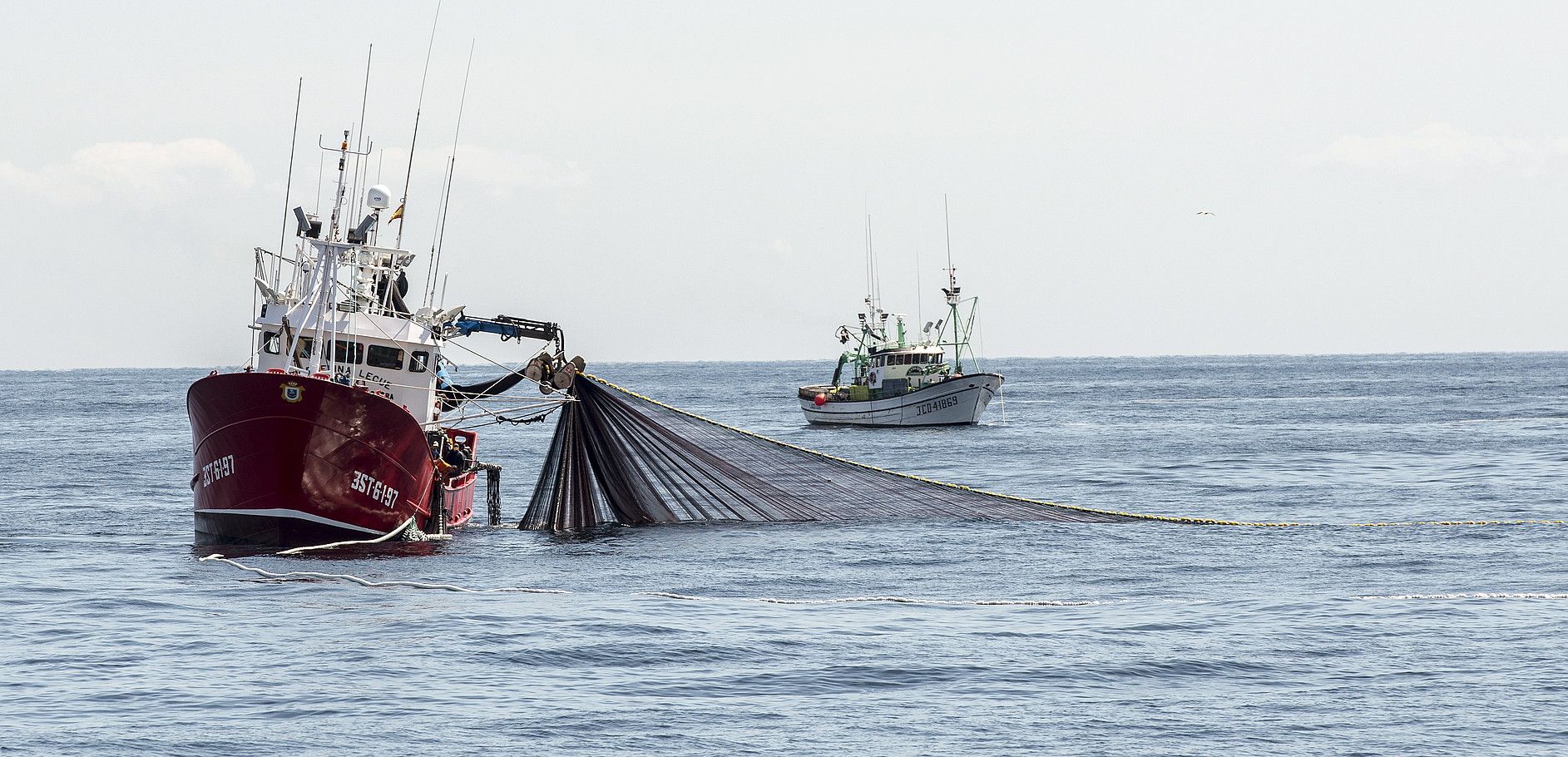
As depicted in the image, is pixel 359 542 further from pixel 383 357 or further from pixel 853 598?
pixel 853 598

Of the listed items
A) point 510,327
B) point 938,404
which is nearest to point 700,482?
point 510,327

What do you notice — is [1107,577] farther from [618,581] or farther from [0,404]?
[0,404]

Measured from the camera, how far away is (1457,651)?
15.4m

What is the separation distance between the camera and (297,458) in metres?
21.0

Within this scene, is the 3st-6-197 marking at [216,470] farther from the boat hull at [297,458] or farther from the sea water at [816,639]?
the sea water at [816,639]

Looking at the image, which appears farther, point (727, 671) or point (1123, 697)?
point (727, 671)

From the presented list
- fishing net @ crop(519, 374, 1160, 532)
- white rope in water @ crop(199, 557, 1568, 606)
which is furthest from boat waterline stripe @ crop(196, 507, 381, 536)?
fishing net @ crop(519, 374, 1160, 532)

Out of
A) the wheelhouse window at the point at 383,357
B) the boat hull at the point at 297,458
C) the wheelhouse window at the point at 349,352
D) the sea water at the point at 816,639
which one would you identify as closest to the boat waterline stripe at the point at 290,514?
the boat hull at the point at 297,458

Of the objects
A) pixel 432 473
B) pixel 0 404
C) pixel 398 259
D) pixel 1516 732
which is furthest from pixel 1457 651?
pixel 0 404

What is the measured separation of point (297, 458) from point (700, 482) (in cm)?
669

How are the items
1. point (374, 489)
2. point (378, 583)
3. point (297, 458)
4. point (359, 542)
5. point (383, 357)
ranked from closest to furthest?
point (378, 583) → point (297, 458) → point (374, 489) → point (359, 542) → point (383, 357)

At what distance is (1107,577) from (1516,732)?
873 centimetres

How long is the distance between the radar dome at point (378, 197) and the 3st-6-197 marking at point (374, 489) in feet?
14.6

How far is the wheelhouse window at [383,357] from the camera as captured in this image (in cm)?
2442
